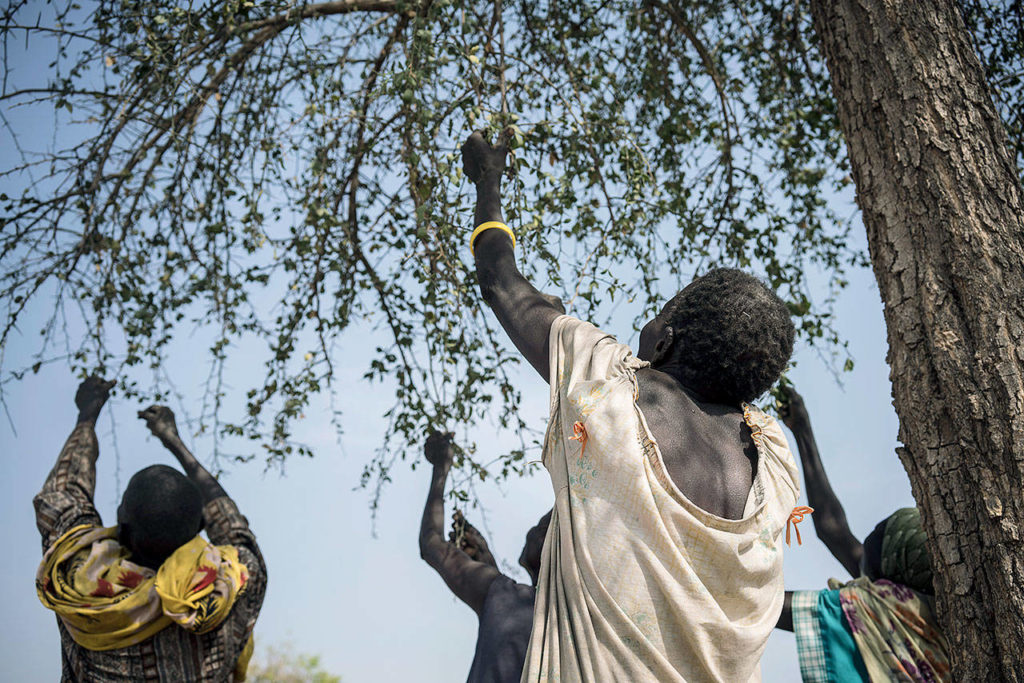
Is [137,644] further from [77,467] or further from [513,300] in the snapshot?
[513,300]

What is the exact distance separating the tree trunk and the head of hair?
2410 mm

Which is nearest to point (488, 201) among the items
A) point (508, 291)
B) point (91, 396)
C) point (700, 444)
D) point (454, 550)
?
point (508, 291)

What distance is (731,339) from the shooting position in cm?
208

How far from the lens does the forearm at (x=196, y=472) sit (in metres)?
3.58

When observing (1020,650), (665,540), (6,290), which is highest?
(6,290)

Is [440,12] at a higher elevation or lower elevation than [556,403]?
higher

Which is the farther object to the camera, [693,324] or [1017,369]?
[1017,369]

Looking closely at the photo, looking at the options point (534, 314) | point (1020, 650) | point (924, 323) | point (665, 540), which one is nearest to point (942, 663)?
point (1020, 650)

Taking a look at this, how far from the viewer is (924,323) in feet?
8.61

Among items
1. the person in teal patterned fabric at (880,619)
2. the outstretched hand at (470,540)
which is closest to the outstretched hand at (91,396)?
the outstretched hand at (470,540)

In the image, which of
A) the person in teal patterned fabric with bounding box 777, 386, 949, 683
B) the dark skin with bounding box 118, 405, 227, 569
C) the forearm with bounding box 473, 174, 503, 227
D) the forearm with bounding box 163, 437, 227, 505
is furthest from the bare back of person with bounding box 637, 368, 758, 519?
the forearm with bounding box 163, 437, 227, 505

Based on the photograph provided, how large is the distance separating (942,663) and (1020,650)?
0.79m

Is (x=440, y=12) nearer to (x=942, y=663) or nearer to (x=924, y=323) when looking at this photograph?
(x=924, y=323)

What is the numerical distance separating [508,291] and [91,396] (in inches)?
92.2
